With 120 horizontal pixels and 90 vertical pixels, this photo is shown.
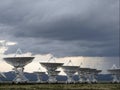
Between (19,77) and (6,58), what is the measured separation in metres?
21.1

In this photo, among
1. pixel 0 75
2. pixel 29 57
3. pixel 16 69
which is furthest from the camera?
pixel 0 75

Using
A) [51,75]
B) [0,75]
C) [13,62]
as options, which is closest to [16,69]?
[13,62]

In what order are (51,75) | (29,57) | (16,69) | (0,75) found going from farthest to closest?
1. (51,75)
2. (0,75)
3. (16,69)
4. (29,57)

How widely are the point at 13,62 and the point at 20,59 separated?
411cm

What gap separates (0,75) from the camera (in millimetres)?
172500

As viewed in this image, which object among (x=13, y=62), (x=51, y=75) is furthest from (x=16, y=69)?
(x=51, y=75)

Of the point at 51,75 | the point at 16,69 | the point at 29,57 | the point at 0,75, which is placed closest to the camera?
the point at 29,57

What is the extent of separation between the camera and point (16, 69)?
15700cm

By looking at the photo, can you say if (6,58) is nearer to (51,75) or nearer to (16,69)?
(16,69)

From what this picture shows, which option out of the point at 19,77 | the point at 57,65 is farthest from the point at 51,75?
the point at 19,77

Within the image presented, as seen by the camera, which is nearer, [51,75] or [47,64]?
[47,64]

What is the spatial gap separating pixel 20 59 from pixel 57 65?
3379 cm

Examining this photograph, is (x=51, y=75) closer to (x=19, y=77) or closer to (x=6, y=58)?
(x=19, y=77)

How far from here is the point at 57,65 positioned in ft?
582
